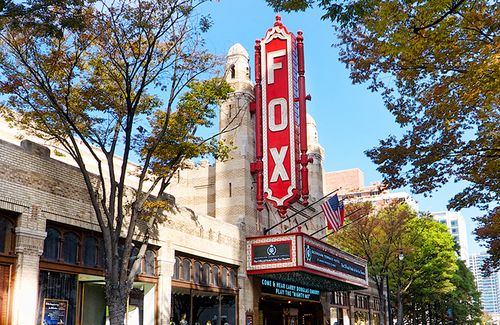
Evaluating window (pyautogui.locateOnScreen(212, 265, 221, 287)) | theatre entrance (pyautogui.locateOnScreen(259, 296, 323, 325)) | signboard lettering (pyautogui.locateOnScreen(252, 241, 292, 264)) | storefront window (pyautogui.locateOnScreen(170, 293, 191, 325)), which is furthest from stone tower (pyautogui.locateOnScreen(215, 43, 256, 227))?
theatre entrance (pyautogui.locateOnScreen(259, 296, 323, 325))

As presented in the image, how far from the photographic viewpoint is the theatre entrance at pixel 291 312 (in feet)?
124

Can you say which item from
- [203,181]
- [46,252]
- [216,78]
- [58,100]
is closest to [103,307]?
[46,252]

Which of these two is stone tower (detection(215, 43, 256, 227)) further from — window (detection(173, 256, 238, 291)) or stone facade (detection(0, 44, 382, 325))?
window (detection(173, 256, 238, 291))

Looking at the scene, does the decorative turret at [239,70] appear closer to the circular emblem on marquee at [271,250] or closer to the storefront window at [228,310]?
the circular emblem on marquee at [271,250]

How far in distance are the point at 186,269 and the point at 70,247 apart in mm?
7497

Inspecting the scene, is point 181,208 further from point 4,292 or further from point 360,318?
point 360,318

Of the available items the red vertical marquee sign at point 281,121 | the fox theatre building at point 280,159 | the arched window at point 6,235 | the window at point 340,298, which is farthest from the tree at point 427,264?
the arched window at point 6,235

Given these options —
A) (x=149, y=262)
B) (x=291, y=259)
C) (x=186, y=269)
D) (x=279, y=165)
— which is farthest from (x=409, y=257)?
(x=149, y=262)

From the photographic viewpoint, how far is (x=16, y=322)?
52.8ft

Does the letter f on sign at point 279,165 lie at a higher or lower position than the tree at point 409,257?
higher

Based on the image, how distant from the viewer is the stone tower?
30938 millimetres

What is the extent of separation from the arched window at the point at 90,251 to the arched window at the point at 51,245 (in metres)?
1.36

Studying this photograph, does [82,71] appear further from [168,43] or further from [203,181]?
[203,181]

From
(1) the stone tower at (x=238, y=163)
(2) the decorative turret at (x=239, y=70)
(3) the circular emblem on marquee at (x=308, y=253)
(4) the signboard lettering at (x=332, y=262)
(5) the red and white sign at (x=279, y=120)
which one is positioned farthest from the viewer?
(2) the decorative turret at (x=239, y=70)
